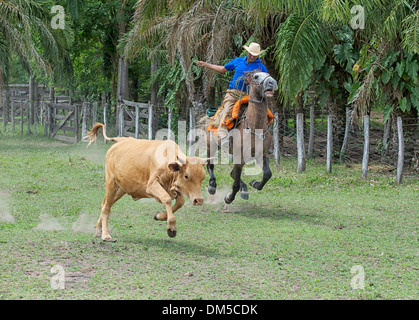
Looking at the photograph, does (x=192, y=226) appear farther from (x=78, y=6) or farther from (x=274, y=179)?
(x=78, y=6)

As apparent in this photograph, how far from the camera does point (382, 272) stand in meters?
7.29

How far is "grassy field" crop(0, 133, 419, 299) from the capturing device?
6.56 meters

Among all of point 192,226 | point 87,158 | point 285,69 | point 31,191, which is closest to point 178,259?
point 192,226

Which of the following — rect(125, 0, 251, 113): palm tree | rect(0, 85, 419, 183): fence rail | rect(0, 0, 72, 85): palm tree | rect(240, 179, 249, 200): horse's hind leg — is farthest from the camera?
rect(0, 0, 72, 85): palm tree

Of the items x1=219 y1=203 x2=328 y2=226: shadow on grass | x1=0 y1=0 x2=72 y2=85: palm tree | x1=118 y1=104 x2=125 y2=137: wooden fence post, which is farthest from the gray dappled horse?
x1=118 y1=104 x2=125 y2=137: wooden fence post

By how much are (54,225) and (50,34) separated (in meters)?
13.7

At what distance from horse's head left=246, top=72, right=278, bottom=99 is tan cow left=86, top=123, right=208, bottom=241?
227 cm

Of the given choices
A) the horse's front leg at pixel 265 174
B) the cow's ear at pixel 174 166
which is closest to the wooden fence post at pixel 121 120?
the horse's front leg at pixel 265 174

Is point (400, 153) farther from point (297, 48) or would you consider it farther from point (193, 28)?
point (193, 28)

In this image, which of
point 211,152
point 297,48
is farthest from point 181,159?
point 297,48

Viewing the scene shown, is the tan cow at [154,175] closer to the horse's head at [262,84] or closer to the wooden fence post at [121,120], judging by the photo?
the horse's head at [262,84]

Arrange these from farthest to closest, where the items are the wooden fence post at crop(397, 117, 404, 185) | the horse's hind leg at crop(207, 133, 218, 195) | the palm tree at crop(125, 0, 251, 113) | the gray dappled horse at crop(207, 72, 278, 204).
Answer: the palm tree at crop(125, 0, 251, 113) → the wooden fence post at crop(397, 117, 404, 185) → the horse's hind leg at crop(207, 133, 218, 195) → the gray dappled horse at crop(207, 72, 278, 204)

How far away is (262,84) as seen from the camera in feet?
33.0

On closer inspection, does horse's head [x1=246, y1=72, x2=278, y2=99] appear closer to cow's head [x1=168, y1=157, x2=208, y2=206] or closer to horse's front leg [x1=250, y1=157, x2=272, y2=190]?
horse's front leg [x1=250, y1=157, x2=272, y2=190]
